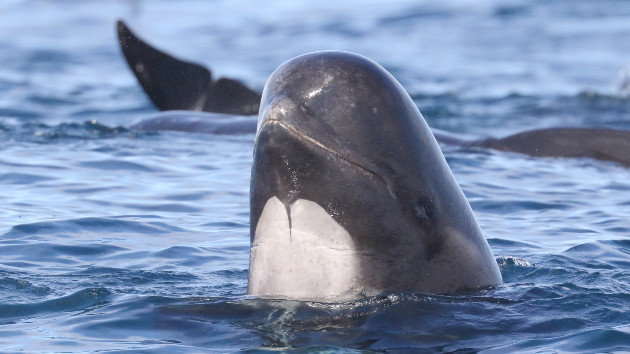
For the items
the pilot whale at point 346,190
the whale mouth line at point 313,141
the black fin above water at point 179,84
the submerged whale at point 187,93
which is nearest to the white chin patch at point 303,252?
the pilot whale at point 346,190

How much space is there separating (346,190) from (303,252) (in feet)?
1.33

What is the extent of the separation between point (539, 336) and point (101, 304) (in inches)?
97.2

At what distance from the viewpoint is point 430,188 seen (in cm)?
544

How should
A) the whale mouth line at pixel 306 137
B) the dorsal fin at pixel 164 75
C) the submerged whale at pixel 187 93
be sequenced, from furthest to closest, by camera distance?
the dorsal fin at pixel 164 75
the submerged whale at pixel 187 93
the whale mouth line at pixel 306 137

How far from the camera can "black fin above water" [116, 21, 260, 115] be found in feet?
51.4

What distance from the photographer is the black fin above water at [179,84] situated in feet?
51.4

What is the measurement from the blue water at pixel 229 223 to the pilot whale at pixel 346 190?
0.17m

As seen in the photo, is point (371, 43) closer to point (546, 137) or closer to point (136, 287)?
point (546, 137)

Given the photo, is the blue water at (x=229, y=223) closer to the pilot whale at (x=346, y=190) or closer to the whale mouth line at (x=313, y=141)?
the pilot whale at (x=346, y=190)

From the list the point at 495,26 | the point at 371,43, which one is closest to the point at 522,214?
the point at 371,43

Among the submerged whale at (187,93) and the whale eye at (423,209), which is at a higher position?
the submerged whale at (187,93)

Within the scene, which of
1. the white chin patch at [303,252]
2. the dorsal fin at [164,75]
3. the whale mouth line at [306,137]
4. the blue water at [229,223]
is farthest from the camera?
the dorsal fin at [164,75]

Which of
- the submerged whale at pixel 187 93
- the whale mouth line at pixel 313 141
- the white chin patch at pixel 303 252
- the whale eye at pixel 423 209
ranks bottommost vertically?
the white chin patch at pixel 303 252

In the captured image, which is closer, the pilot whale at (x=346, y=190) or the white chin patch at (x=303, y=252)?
the pilot whale at (x=346, y=190)
